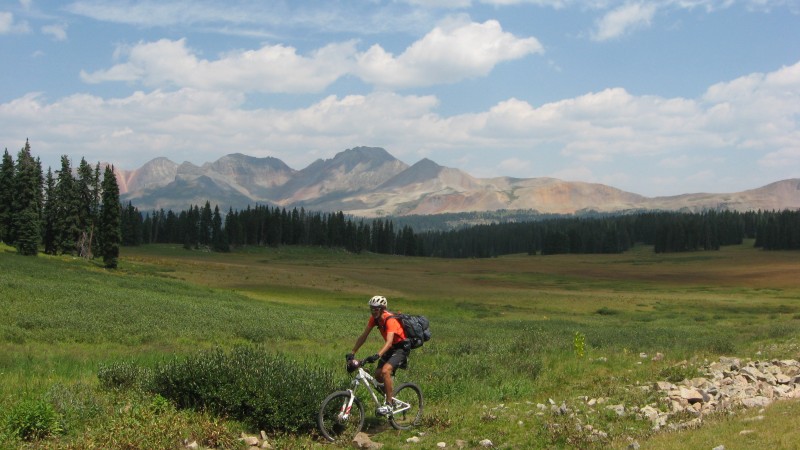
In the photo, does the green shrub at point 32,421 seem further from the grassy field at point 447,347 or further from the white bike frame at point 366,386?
the white bike frame at point 366,386

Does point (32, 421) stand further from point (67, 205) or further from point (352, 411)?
point (67, 205)

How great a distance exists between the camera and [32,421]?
1013 cm

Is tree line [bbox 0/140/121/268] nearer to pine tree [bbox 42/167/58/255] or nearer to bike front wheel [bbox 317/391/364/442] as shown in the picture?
pine tree [bbox 42/167/58/255]

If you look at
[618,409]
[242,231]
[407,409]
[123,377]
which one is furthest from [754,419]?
[242,231]

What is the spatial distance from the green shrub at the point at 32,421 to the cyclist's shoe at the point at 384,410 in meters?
5.78

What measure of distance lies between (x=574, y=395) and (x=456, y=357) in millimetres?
6885

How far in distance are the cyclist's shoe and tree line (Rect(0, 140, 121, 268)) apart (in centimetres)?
7763

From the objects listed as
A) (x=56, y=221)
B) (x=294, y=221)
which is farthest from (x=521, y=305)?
(x=294, y=221)

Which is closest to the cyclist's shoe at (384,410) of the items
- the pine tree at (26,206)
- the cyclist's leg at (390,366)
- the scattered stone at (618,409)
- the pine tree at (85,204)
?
the cyclist's leg at (390,366)

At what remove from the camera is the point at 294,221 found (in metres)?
195

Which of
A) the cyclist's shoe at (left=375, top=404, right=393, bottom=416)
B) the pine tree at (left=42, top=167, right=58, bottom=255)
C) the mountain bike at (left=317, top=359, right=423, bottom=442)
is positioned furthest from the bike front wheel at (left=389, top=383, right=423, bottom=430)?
the pine tree at (left=42, top=167, right=58, bottom=255)

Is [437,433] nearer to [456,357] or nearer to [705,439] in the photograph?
[705,439]

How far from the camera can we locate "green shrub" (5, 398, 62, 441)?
32.8 ft

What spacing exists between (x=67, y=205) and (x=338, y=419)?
8926 cm
